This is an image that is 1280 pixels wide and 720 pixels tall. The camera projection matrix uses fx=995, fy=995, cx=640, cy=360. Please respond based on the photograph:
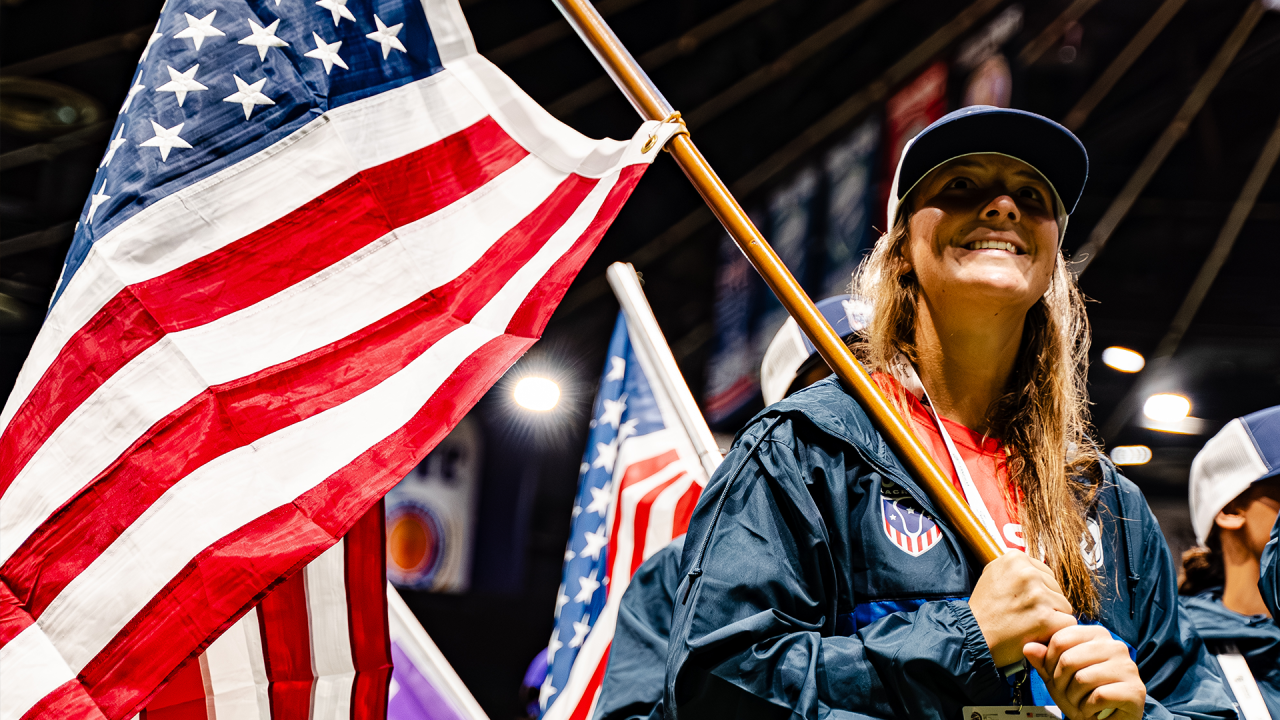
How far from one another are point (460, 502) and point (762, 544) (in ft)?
29.3

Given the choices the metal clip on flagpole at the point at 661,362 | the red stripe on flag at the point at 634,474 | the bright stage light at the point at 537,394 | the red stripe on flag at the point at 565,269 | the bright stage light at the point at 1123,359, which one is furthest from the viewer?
the bright stage light at the point at 537,394

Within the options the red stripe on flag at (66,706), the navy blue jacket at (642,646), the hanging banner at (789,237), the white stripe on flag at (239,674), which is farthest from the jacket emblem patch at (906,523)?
the hanging banner at (789,237)

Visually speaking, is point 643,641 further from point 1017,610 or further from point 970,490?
point 1017,610

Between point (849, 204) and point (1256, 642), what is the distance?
5.83 meters

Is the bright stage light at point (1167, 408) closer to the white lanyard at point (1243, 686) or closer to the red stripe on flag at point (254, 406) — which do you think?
the white lanyard at point (1243, 686)

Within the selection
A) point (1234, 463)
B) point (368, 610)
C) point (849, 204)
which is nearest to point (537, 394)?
point (849, 204)

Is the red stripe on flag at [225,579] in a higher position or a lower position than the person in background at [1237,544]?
higher

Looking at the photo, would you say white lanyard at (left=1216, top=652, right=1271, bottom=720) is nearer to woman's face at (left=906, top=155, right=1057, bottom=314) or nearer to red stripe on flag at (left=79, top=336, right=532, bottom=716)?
woman's face at (left=906, top=155, right=1057, bottom=314)

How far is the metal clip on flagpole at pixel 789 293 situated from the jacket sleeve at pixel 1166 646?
15.0 inches

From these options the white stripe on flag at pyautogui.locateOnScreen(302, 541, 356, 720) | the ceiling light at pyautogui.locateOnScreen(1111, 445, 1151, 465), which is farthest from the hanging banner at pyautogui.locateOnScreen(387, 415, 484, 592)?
the white stripe on flag at pyautogui.locateOnScreen(302, 541, 356, 720)

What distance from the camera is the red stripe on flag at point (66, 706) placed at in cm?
146

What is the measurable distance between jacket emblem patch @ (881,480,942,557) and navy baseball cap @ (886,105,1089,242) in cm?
66

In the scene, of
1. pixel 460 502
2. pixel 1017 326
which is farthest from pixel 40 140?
pixel 1017 326

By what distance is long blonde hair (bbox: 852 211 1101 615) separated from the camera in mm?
1612
